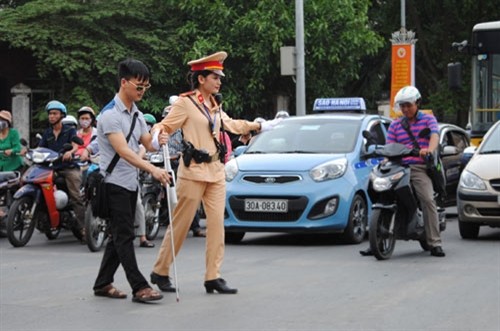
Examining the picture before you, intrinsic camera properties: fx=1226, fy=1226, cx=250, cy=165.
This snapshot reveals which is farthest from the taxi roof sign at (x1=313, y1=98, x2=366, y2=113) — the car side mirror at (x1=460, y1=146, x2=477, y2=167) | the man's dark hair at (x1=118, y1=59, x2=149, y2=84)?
the man's dark hair at (x1=118, y1=59, x2=149, y2=84)

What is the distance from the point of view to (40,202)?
48.2 ft

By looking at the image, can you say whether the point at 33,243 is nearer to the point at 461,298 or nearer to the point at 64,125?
the point at 64,125

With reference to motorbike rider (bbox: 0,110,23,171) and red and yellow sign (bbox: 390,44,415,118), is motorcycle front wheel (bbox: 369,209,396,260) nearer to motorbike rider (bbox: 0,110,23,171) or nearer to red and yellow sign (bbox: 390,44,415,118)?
motorbike rider (bbox: 0,110,23,171)

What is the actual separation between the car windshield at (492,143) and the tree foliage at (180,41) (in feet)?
50.9

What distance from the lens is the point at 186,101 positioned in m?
10.1

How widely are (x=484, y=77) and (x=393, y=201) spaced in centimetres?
855

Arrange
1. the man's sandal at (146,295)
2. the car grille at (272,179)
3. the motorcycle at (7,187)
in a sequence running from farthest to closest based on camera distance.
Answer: the motorcycle at (7,187) → the car grille at (272,179) → the man's sandal at (146,295)

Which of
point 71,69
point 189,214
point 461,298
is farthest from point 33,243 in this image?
point 71,69

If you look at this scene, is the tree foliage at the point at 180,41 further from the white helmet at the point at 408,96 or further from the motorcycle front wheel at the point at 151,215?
the white helmet at the point at 408,96

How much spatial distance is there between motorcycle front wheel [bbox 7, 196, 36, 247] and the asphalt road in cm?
19

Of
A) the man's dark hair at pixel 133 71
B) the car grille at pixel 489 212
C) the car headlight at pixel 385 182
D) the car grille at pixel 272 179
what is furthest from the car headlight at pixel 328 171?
the man's dark hair at pixel 133 71

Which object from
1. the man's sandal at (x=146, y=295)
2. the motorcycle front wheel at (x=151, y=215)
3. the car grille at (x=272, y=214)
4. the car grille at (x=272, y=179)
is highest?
the car grille at (x=272, y=179)

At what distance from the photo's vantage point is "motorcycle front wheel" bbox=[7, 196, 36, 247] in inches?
563

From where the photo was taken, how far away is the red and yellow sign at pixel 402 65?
29375 mm
